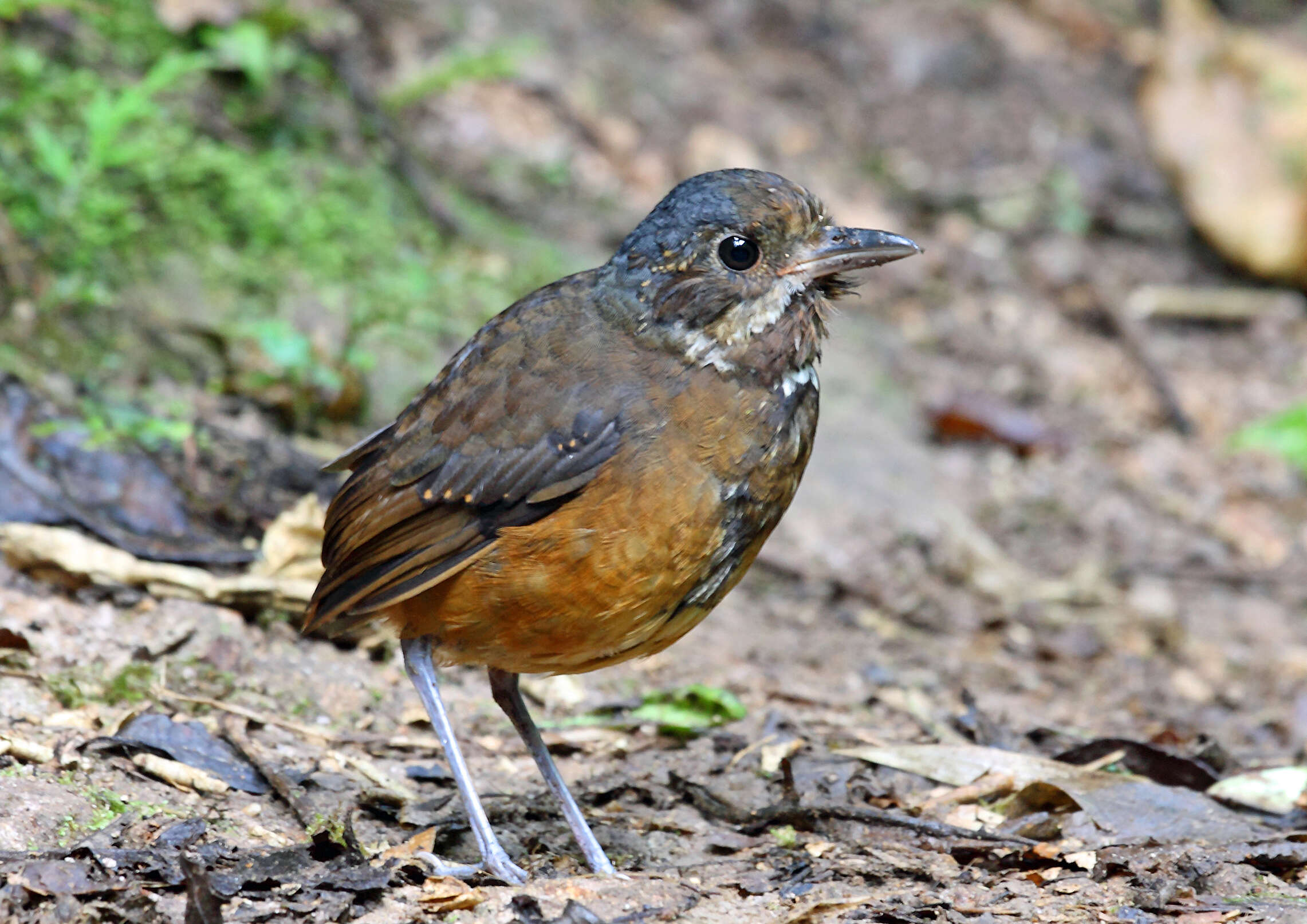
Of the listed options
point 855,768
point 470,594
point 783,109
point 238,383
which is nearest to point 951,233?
point 783,109

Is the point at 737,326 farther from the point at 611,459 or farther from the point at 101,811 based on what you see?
the point at 101,811

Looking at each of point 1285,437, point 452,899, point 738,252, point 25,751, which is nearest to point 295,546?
point 25,751

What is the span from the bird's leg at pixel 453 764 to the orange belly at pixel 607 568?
0.26m

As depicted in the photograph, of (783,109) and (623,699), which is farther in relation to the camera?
(783,109)

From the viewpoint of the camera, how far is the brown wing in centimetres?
350

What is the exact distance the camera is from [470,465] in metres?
3.62

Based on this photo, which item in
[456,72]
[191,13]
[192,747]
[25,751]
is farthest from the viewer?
[456,72]

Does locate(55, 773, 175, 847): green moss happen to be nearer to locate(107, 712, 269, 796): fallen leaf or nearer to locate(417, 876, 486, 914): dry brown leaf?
locate(107, 712, 269, 796): fallen leaf

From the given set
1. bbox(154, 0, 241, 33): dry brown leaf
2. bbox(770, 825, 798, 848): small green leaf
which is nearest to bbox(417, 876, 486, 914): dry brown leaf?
bbox(770, 825, 798, 848): small green leaf

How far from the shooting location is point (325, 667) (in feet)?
14.9

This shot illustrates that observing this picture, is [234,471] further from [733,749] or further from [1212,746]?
[1212,746]

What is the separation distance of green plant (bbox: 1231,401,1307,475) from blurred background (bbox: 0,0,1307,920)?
0.09ft

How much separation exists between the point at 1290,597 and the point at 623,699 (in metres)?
3.93

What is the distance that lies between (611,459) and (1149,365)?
245 inches
